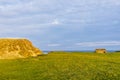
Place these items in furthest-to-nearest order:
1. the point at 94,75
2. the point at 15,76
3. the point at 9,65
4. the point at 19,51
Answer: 1. the point at 19,51
2. the point at 9,65
3. the point at 15,76
4. the point at 94,75

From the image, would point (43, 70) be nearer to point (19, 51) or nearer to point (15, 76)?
point (15, 76)

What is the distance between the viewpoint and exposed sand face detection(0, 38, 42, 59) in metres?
59.4

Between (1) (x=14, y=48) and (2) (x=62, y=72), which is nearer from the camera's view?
(2) (x=62, y=72)

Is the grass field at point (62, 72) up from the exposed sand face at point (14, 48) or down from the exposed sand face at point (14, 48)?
down

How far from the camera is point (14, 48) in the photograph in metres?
61.2

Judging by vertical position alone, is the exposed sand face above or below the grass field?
above

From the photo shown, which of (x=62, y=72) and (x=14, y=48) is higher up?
(x=14, y=48)

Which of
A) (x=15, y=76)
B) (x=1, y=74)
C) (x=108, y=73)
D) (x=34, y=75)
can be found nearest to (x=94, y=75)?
(x=108, y=73)

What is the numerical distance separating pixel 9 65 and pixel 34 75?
11.0 m

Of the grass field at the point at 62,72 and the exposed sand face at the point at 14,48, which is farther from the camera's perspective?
the exposed sand face at the point at 14,48

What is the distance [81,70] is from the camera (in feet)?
118

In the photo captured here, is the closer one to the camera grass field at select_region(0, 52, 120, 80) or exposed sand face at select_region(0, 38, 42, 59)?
grass field at select_region(0, 52, 120, 80)

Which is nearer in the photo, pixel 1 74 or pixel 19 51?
pixel 1 74

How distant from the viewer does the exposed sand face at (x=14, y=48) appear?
5938cm
